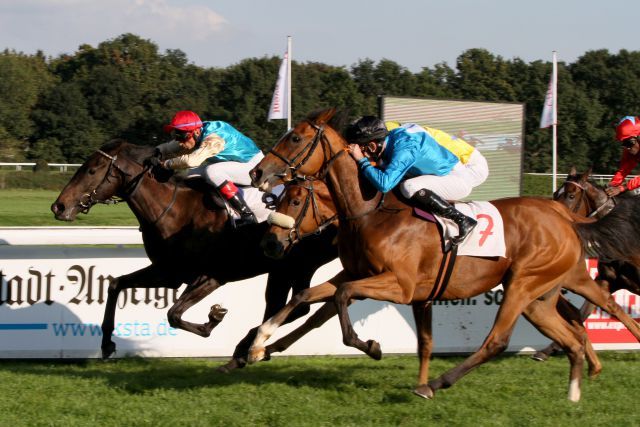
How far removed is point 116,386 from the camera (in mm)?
5820

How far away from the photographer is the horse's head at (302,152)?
5.29 meters

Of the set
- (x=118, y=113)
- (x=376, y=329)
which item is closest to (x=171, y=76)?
(x=118, y=113)

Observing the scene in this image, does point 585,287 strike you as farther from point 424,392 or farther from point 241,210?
point 241,210

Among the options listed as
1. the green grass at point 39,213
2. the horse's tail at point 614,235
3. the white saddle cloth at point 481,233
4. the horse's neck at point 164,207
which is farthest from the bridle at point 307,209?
the green grass at point 39,213

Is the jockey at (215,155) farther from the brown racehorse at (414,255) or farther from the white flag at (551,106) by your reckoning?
the white flag at (551,106)

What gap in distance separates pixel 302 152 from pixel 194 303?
158cm

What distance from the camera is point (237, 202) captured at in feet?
21.6

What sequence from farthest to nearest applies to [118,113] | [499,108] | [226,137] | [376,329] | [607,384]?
[118,113] → [499,108] → [376,329] → [226,137] → [607,384]

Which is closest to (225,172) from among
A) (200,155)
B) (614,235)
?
(200,155)

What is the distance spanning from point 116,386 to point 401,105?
581 centimetres

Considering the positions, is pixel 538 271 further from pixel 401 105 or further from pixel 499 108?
pixel 499 108

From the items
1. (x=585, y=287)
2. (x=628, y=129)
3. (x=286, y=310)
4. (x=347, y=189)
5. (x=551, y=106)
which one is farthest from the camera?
(x=551, y=106)

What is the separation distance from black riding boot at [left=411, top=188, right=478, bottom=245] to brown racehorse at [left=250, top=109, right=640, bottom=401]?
105 millimetres

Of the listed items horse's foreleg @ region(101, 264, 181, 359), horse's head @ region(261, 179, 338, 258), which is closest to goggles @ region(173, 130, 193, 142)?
horse's foreleg @ region(101, 264, 181, 359)
